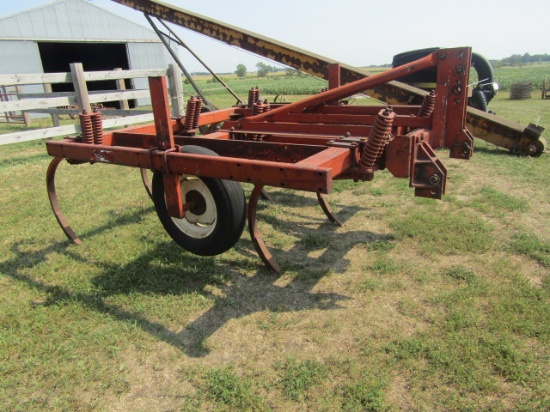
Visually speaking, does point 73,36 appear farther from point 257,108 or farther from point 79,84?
point 257,108

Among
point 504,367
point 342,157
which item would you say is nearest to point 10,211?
point 342,157

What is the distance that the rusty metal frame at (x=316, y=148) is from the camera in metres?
2.35

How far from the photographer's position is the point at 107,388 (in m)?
2.20

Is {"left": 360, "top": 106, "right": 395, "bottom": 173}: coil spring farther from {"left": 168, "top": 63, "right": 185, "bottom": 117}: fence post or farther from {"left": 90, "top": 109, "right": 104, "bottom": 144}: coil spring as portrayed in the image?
{"left": 168, "top": 63, "right": 185, "bottom": 117}: fence post

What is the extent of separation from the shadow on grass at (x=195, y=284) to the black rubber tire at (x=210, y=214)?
349 mm

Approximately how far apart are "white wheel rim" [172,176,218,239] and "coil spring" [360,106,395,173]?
1.05 metres

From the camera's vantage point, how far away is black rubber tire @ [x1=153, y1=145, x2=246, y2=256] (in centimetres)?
274

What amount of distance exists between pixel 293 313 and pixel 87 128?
2.13 meters

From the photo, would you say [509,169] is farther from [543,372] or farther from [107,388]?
[107,388]

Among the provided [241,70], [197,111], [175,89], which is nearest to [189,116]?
[197,111]

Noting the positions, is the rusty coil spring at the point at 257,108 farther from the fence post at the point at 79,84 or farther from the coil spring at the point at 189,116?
the fence post at the point at 79,84

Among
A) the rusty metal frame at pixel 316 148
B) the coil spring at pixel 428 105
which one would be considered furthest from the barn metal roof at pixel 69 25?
the coil spring at pixel 428 105

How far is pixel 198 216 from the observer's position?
9.86ft

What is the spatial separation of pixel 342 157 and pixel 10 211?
425 centimetres
